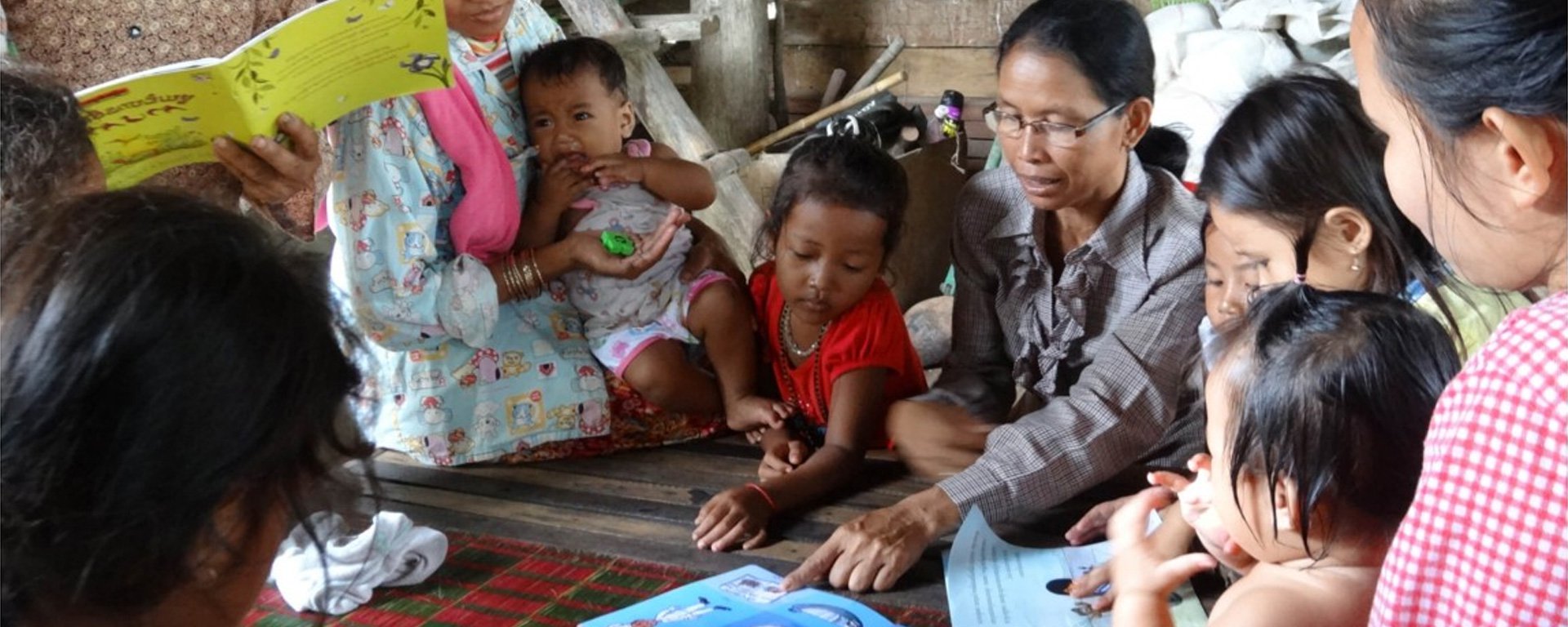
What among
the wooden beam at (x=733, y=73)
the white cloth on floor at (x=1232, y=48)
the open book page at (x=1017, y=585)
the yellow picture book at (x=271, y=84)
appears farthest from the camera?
the wooden beam at (x=733, y=73)

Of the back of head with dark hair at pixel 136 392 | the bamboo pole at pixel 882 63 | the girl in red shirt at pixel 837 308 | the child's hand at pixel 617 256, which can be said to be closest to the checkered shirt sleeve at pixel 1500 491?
the back of head with dark hair at pixel 136 392

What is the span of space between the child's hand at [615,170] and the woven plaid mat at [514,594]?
72cm

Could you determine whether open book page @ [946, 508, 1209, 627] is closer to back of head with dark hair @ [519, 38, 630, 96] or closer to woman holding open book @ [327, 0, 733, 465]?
woman holding open book @ [327, 0, 733, 465]

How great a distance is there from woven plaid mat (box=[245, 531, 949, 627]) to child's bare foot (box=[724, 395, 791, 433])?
1.64 ft

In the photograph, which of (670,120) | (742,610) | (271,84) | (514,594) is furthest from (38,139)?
(670,120)

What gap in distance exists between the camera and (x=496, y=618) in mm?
1813

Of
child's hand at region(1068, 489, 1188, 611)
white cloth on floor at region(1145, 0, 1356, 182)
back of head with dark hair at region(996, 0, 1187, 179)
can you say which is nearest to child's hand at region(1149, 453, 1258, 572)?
child's hand at region(1068, 489, 1188, 611)

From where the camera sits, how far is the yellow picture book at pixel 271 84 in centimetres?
156

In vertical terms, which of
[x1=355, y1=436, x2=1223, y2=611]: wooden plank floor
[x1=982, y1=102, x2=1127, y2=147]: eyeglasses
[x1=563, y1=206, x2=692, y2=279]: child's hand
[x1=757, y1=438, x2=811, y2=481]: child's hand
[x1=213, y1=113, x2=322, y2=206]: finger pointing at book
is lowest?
[x1=355, y1=436, x2=1223, y2=611]: wooden plank floor

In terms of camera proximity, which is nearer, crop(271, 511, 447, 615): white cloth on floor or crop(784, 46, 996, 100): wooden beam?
crop(271, 511, 447, 615): white cloth on floor

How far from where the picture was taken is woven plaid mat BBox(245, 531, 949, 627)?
180cm

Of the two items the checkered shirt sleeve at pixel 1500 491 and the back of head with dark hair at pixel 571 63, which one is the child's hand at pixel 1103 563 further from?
the back of head with dark hair at pixel 571 63

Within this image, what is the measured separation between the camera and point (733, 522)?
200cm

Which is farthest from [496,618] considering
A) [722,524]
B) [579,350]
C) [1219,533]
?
[1219,533]
